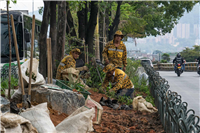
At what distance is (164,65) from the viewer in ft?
151

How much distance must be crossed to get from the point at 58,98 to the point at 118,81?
3394 mm

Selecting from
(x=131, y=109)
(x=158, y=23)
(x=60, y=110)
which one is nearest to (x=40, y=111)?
(x=60, y=110)

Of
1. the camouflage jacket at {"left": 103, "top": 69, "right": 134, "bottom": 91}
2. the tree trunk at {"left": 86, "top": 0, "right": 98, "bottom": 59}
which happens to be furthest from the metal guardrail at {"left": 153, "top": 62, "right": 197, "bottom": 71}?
the camouflage jacket at {"left": 103, "top": 69, "right": 134, "bottom": 91}

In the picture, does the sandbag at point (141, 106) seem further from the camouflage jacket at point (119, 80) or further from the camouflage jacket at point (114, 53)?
the camouflage jacket at point (114, 53)

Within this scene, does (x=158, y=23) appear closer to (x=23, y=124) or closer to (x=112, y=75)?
(x=112, y=75)

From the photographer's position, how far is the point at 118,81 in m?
8.83

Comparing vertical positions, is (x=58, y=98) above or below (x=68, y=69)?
below

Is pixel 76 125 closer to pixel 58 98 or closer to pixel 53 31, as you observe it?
pixel 58 98

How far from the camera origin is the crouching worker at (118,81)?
348 inches

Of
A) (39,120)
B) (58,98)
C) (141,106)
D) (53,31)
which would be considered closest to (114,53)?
(53,31)

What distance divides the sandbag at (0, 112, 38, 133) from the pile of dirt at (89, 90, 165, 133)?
1.91 meters

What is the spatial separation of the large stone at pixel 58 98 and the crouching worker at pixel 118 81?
3.19m

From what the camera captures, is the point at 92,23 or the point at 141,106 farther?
the point at 92,23

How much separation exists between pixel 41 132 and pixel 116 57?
7112 mm
